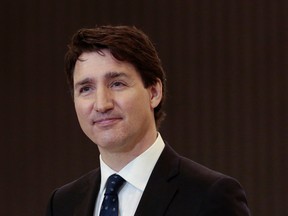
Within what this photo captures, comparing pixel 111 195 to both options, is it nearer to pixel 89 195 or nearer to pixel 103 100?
pixel 89 195

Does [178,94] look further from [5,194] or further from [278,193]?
[5,194]

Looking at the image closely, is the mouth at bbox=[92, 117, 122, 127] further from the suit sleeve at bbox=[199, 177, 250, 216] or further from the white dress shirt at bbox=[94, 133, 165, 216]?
the suit sleeve at bbox=[199, 177, 250, 216]

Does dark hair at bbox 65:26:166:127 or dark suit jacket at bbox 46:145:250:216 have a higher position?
dark hair at bbox 65:26:166:127

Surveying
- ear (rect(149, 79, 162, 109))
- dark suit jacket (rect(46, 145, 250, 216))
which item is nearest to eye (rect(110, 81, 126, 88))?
ear (rect(149, 79, 162, 109))

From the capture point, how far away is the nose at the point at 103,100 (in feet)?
5.19

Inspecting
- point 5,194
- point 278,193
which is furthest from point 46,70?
point 278,193

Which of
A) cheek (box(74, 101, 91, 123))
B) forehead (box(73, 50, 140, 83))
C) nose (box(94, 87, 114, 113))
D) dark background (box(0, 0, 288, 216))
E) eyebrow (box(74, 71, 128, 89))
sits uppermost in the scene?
forehead (box(73, 50, 140, 83))

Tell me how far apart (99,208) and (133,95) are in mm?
332

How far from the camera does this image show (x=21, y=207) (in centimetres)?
335

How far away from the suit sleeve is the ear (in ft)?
0.97

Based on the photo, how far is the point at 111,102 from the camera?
62.7 inches

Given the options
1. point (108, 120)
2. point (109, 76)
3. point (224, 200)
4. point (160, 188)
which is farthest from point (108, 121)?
point (224, 200)

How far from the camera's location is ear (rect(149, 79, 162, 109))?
1.72 m

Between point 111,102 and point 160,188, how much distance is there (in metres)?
0.25
